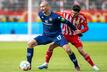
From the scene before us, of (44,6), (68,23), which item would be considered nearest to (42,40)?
(68,23)

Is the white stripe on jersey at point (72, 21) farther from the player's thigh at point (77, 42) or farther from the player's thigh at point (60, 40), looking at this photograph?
the player's thigh at point (60, 40)

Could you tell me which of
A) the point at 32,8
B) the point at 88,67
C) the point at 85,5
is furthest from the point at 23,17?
the point at 88,67

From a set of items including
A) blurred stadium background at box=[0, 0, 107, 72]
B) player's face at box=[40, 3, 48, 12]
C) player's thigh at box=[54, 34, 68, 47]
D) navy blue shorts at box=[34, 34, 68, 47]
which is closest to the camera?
player's face at box=[40, 3, 48, 12]

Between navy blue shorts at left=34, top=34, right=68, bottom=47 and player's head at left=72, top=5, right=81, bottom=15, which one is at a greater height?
player's head at left=72, top=5, right=81, bottom=15

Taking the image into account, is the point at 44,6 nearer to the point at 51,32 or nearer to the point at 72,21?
the point at 51,32

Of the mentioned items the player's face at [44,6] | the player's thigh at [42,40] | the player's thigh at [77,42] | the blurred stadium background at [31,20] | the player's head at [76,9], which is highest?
the player's face at [44,6]

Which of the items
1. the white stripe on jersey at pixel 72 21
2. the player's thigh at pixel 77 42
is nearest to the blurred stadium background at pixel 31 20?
the white stripe on jersey at pixel 72 21

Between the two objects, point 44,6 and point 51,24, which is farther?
point 51,24

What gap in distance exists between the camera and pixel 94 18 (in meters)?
35.4

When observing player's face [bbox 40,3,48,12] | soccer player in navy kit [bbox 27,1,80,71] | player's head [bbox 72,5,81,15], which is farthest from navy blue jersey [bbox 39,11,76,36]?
player's head [bbox 72,5,81,15]

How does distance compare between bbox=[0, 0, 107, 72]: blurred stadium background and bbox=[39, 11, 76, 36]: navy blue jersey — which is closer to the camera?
bbox=[39, 11, 76, 36]: navy blue jersey

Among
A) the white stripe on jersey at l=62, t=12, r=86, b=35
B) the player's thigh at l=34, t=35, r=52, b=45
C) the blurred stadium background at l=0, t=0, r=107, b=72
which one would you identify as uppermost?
the white stripe on jersey at l=62, t=12, r=86, b=35

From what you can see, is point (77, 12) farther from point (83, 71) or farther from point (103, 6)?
point (103, 6)

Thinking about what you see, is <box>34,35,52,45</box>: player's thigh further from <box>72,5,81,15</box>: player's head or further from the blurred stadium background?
the blurred stadium background
